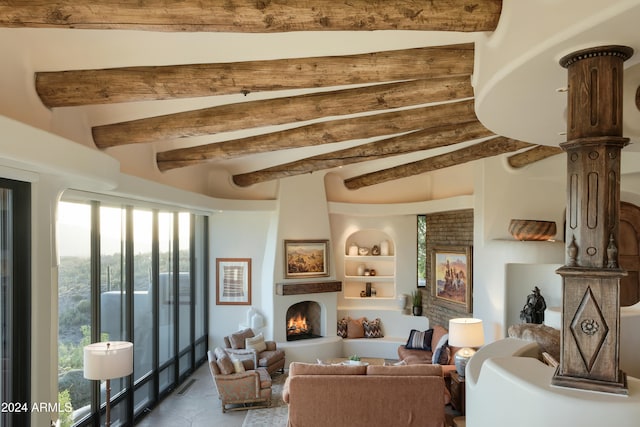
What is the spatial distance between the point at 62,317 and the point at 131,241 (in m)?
1.54

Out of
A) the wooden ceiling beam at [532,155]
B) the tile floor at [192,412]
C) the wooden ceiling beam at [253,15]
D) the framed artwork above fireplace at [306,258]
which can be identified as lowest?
the tile floor at [192,412]

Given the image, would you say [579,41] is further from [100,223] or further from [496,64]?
[100,223]

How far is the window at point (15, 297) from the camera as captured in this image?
3168 mm

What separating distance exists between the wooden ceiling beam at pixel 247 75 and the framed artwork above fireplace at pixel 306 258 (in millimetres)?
5628

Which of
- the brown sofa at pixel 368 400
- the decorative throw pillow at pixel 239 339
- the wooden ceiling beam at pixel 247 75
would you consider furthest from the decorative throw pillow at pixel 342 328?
the wooden ceiling beam at pixel 247 75

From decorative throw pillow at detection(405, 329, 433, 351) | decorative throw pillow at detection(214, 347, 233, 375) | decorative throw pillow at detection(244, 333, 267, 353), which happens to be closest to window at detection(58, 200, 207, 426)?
decorative throw pillow at detection(214, 347, 233, 375)

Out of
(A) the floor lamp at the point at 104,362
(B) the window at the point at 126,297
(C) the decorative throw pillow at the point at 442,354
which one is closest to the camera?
(A) the floor lamp at the point at 104,362

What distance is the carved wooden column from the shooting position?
208 centimetres

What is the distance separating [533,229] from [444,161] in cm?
157

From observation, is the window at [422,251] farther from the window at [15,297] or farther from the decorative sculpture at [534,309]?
the window at [15,297]

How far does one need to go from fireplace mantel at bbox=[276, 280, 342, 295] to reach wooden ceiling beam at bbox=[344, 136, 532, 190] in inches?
77.6

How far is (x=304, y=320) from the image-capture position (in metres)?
9.35

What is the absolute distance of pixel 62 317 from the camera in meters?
4.56

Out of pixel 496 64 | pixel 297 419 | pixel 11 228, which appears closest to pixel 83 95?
pixel 11 228
